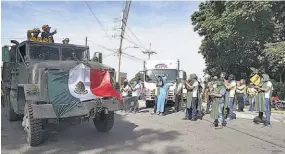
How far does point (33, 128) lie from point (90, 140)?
1444mm

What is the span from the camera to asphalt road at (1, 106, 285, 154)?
759 centimetres

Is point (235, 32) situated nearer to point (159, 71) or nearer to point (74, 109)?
point (159, 71)

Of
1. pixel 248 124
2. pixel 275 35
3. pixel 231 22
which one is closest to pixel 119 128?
pixel 248 124

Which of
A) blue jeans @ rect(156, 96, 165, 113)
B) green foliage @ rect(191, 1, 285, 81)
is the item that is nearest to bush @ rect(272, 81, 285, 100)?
green foliage @ rect(191, 1, 285, 81)

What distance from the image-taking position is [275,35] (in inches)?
909

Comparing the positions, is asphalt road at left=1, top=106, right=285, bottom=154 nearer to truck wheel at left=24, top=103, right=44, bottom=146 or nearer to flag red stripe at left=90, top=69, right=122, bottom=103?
truck wheel at left=24, top=103, right=44, bottom=146

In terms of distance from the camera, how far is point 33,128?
7.75 meters

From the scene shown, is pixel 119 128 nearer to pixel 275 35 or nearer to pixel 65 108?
pixel 65 108

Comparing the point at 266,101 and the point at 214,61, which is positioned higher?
the point at 214,61

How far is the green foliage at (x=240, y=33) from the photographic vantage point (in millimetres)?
18719

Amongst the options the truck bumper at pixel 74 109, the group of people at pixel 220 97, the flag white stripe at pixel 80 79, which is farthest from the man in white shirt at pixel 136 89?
the flag white stripe at pixel 80 79

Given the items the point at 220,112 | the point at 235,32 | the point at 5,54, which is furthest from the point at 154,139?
the point at 235,32

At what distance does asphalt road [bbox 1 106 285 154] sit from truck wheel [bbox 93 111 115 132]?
0.54 feet

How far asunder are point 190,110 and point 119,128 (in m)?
3.30
